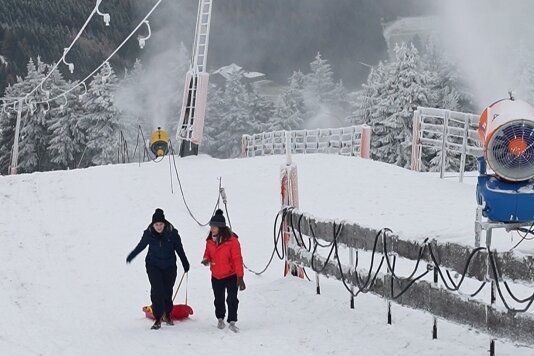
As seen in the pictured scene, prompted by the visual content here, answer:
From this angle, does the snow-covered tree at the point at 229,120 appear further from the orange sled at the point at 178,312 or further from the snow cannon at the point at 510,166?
the snow cannon at the point at 510,166

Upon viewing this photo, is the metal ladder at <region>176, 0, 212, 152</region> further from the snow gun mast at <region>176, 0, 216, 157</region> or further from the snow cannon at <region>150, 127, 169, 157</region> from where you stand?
the snow cannon at <region>150, 127, 169, 157</region>

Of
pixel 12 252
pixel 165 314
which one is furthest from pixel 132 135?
pixel 165 314

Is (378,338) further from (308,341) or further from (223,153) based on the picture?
(223,153)

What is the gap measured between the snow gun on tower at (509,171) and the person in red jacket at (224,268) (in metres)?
2.79

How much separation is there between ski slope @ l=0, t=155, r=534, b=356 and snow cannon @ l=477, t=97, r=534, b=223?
2.38ft

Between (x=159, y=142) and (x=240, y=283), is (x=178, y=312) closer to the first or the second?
(x=240, y=283)

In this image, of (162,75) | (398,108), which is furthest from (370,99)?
(162,75)

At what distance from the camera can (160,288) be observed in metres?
9.23

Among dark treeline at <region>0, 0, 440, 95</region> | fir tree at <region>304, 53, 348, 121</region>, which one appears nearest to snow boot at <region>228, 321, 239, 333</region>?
fir tree at <region>304, 53, 348, 121</region>

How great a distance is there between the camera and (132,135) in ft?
217

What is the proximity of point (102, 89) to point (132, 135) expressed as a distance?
28.6 feet

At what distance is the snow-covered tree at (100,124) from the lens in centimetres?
5634

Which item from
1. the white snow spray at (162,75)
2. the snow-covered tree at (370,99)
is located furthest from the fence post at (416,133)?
the white snow spray at (162,75)

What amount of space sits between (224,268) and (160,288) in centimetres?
82
